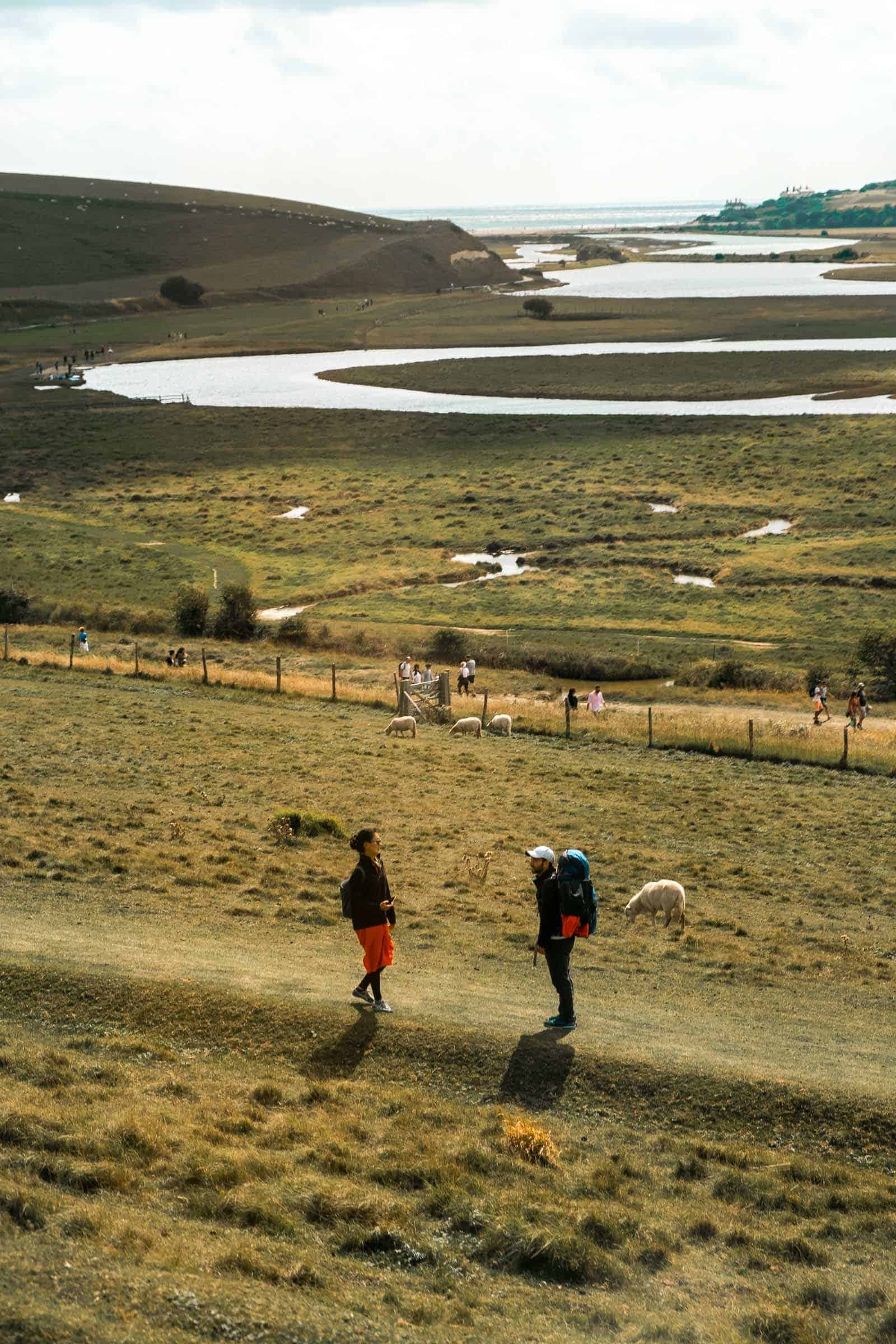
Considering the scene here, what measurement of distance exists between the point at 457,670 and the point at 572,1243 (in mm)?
35356

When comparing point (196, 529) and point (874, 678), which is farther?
point (196, 529)

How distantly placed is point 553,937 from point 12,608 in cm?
4382

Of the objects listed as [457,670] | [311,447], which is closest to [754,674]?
[457,670]

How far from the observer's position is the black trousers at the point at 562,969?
13.2 metres

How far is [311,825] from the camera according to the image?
22.5 metres

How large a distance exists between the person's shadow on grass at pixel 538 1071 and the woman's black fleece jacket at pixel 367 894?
→ 1.90 m

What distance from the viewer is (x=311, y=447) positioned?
95.2 metres

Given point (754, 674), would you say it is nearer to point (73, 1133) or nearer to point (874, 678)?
point (874, 678)

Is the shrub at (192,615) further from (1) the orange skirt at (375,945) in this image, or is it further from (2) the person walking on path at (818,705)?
(1) the orange skirt at (375,945)

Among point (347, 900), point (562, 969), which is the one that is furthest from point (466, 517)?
point (562, 969)

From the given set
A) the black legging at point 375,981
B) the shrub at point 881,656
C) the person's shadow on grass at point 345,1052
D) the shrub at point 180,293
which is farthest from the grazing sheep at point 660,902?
the shrub at point 180,293

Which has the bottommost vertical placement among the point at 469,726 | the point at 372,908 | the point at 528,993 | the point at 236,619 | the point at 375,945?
the point at 469,726

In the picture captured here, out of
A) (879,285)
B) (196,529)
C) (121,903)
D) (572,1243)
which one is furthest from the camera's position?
(879,285)

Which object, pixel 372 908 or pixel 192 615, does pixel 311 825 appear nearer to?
pixel 372 908
